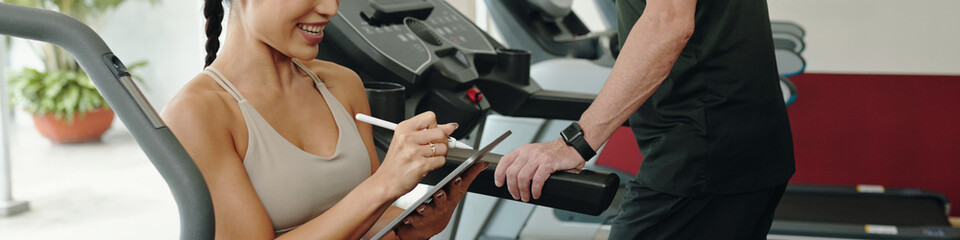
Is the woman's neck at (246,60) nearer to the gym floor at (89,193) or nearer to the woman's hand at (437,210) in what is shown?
the woman's hand at (437,210)

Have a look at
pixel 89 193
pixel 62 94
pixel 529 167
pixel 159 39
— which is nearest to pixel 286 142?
pixel 529 167

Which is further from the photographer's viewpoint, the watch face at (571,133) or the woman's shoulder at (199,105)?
the watch face at (571,133)

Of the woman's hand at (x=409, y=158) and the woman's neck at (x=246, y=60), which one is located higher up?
the woman's neck at (x=246, y=60)

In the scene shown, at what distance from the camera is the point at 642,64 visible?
1201 mm

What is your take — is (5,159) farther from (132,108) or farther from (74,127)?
→ (132,108)

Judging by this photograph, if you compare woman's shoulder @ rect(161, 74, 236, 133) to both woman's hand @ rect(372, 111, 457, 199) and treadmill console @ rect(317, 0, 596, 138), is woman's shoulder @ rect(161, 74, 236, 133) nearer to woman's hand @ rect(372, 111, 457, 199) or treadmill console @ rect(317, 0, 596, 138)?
woman's hand @ rect(372, 111, 457, 199)

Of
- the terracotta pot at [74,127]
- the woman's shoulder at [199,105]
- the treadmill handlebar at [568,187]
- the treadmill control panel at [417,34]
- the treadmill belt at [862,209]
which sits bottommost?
the treadmill belt at [862,209]

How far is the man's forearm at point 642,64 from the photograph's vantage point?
1.19m

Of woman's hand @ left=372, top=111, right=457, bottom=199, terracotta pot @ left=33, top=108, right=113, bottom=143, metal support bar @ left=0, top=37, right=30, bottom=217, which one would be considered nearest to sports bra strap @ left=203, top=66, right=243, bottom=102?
woman's hand @ left=372, top=111, right=457, bottom=199

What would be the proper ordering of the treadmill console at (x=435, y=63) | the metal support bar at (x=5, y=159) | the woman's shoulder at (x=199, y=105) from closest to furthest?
the woman's shoulder at (x=199, y=105) < the treadmill console at (x=435, y=63) < the metal support bar at (x=5, y=159)

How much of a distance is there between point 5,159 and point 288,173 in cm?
296

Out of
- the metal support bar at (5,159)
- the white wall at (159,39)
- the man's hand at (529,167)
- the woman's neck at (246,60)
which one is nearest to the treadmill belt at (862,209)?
the man's hand at (529,167)

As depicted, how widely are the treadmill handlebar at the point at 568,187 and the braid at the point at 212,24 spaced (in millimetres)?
393

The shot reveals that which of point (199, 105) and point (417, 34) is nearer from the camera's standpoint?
point (199, 105)
